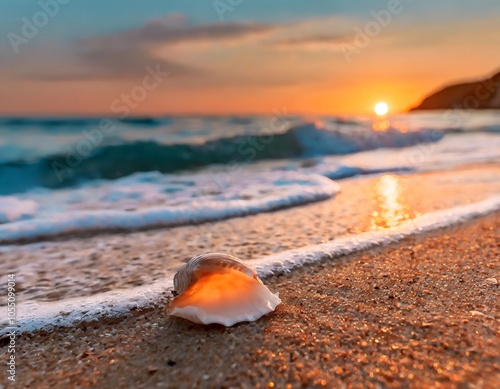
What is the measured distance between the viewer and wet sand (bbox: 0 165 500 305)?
2.54 m

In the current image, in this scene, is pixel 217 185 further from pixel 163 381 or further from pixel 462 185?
pixel 163 381

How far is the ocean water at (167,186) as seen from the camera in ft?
8.84

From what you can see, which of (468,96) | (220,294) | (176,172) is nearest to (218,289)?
(220,294)

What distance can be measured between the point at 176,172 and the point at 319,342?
691cm

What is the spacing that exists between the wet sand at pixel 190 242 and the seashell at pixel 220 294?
734 mm

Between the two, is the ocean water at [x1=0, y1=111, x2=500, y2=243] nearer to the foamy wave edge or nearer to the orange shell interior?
the foamy wave edge

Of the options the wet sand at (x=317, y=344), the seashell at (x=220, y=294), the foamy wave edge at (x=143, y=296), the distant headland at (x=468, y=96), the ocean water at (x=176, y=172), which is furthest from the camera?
the distant headland at (x=468, y=96)

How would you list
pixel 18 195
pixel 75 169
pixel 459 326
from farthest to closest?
1. pixel 75 169
2. pixel 18 195
3. pixel 459 326

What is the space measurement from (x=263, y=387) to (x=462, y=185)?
4734 mm

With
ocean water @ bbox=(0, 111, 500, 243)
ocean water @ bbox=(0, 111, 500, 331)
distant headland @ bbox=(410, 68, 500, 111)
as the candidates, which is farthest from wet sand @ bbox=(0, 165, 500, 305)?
distant headland @ bbox=(410, 68, 500, 111)

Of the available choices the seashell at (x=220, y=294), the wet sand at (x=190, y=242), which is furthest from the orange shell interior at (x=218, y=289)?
the wet sand at (x=190, y=242)

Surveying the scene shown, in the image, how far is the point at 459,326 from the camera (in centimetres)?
165

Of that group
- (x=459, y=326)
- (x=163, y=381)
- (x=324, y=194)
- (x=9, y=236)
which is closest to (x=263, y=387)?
(x=163, y=381)

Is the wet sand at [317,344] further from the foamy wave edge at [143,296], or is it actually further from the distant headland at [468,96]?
A: the distant headland at [468,96]
